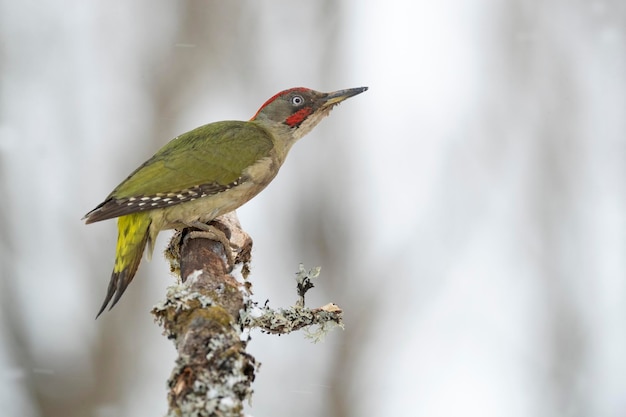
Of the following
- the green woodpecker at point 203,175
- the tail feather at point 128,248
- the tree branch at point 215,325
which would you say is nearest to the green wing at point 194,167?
the green woodpecker at point 203,175

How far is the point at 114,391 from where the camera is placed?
730cm

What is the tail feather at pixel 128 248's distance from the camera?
370 cm

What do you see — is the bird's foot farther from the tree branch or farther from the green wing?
the green wing

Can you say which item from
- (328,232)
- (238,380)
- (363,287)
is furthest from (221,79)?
(238,380)

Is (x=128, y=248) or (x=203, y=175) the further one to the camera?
(x=203, y=175)

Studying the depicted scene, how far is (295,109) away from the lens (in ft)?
16.5

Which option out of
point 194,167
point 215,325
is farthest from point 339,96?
point 215,325

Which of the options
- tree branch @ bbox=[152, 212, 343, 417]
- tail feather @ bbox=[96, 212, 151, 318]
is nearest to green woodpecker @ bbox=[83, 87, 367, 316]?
tail feather @ bbox=[96, 212, 151, 318]

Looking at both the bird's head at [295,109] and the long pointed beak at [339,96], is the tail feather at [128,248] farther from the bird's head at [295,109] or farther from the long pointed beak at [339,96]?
the long pointed beak at [339,96]

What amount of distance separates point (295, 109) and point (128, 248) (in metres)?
1.62

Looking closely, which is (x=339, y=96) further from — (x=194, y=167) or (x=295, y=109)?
(x=194, y=167)

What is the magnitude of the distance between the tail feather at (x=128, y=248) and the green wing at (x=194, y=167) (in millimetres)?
111

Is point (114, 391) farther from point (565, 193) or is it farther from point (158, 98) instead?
point (565, 193)

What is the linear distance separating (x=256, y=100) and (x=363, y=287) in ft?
8.47
